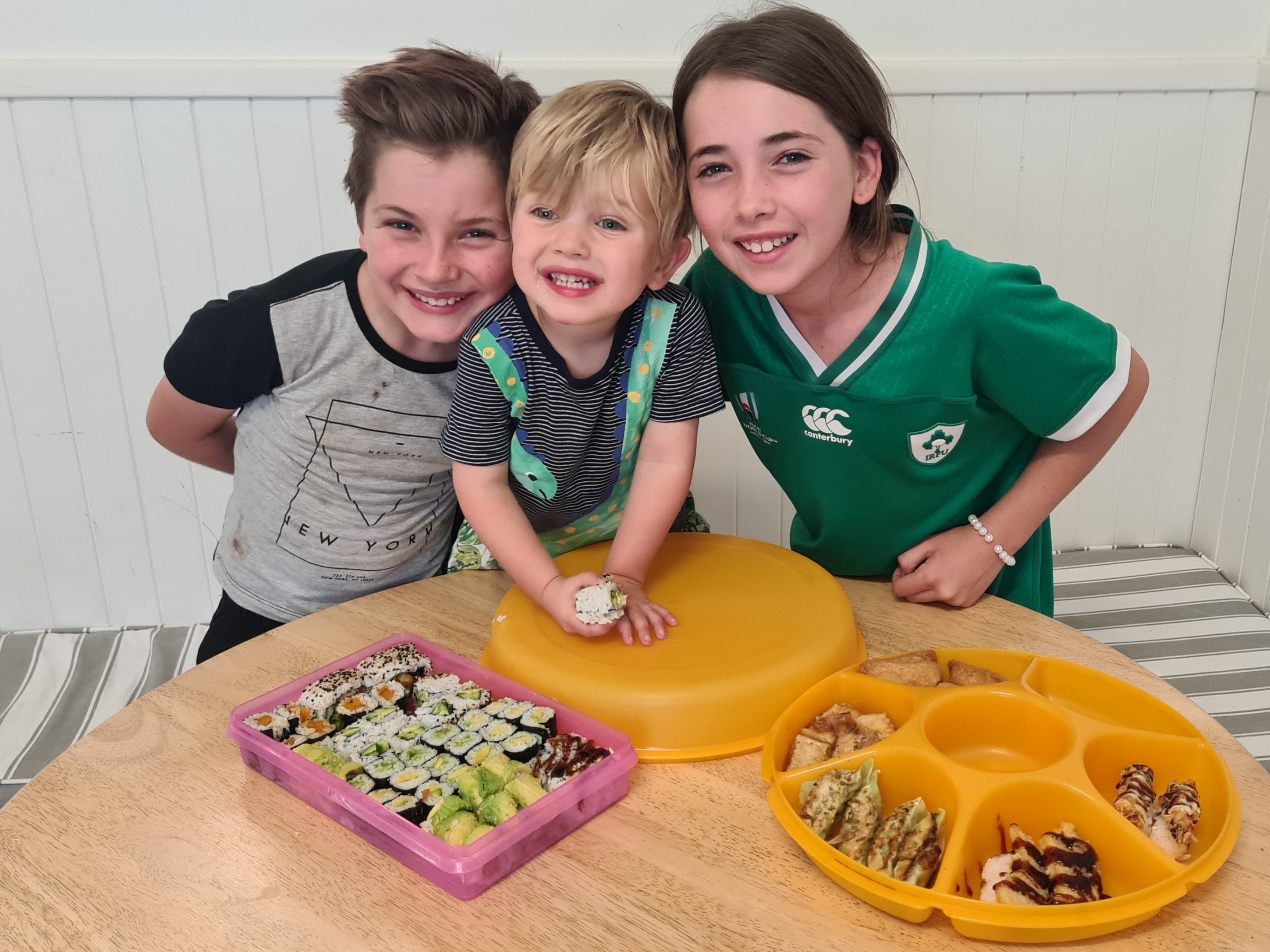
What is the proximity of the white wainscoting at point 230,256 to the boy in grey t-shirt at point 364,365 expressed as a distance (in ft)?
2.09

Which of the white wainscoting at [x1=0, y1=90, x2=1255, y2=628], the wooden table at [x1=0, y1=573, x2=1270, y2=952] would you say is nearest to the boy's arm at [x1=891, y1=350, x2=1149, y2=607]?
the wooden table at [x1=0, y1=573, x2=1270, y2=952]

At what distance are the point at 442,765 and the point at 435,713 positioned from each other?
0.07 meters

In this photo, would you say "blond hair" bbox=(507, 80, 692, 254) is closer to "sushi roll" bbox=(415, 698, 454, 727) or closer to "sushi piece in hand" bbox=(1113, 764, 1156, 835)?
"sushi roll" bbox=(415, 698, 454, 727)

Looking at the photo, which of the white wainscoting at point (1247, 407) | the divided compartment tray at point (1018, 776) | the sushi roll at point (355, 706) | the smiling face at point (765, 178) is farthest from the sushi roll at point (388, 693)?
the white wainscoting at point (1247, 407)

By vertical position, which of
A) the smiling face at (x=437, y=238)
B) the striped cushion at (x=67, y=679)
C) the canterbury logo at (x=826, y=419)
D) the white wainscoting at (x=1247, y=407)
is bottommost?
the striped cushion at (x=67, y=679)

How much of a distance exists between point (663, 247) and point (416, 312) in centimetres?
29

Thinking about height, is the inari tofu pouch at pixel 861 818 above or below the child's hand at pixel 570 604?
below

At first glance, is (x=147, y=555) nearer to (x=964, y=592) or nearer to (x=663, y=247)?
(x=663, y=247)

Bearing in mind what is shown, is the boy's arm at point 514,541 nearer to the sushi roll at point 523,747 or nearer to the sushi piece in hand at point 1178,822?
the sushi roll at point 523,747

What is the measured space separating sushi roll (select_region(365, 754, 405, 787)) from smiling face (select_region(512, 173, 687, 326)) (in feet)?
1.49

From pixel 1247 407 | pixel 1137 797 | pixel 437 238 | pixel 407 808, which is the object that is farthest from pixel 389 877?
pixel 1247 407

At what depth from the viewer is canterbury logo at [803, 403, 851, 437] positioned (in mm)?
1188

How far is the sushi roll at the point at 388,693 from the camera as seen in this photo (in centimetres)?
91

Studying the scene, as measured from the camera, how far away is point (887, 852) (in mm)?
737
